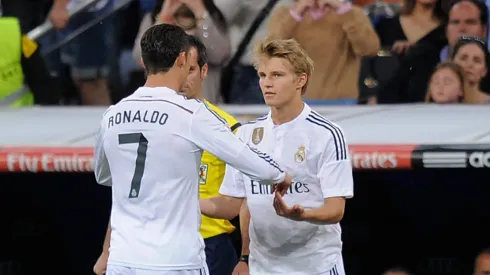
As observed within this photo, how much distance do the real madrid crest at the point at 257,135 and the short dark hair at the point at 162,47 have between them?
26.1 inches

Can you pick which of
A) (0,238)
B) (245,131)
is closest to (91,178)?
(0,238)

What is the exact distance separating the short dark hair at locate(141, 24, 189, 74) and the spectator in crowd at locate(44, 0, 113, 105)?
3.78 m

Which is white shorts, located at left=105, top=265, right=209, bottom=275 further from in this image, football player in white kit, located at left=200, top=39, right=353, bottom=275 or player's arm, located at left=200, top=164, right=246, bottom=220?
player's arm, located at left=200, top=164, right=246, bottom=220

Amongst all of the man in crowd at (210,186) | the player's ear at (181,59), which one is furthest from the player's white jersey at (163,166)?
the man in crowd at (210,186)

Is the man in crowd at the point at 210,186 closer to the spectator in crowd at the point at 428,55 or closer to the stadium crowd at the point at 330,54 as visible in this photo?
the stadium crowd at the point at 330,54

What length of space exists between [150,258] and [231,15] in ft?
12.6

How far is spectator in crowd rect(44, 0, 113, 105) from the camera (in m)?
8.38

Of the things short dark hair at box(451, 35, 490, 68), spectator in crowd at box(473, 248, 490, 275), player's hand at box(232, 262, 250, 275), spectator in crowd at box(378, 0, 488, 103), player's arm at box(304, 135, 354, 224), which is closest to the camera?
player's arm at box(304, 135, 354, 224)

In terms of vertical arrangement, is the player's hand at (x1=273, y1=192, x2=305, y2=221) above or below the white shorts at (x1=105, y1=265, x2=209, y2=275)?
above

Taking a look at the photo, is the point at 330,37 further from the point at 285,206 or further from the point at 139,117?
the point at 139,117

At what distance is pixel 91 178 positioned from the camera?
7.61 metres

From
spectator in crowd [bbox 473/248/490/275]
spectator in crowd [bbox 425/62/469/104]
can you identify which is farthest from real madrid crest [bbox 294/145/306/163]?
spectator in crowd [bbox 425/62/469/104]

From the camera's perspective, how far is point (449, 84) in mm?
7039

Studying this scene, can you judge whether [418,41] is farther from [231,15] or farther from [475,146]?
[475,146]
